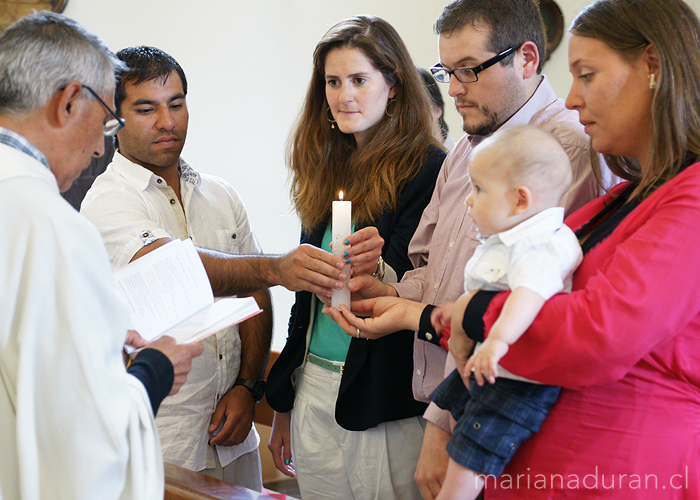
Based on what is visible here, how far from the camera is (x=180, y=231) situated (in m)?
2.20

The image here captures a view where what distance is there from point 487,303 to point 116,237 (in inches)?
50.6

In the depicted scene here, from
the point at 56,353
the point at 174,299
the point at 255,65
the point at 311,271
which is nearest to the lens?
the point at 56,353

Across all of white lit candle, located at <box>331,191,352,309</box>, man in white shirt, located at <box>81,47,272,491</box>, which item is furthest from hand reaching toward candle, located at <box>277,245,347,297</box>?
man in white shirt, located at <box>81,47,272,491</box>

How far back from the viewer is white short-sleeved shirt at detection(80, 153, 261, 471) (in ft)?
6.39

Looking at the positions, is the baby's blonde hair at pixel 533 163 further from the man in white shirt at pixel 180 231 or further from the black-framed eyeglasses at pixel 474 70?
the man in white shirt at pixel 180 231

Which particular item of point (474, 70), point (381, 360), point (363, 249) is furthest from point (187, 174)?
point (474, 70)

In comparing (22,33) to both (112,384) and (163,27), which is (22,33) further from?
(163,27)

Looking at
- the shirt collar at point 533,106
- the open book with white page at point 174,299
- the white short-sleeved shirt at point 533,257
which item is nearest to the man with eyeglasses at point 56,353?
the open book with white page at point 174,299

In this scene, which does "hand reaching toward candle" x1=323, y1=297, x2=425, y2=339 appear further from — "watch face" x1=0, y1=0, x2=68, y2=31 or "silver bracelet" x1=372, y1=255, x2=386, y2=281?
"watch face" x1=0, y1=0, x2=68, y2=31

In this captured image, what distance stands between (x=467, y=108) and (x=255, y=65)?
9.19 feet

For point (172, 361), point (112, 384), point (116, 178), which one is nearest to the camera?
point (112, 384)

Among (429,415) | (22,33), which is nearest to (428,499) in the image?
(429,415)

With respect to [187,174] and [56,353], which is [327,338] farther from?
[56,353]

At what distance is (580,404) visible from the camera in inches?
43.6
